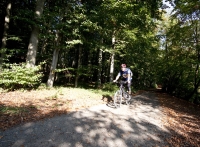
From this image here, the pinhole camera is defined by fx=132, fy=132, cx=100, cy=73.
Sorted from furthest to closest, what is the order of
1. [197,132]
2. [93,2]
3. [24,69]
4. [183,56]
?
[183,56] → [93,2] → [24,69] → [197,132]

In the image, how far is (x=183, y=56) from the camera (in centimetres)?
1375

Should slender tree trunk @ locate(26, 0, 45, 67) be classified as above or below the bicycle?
above

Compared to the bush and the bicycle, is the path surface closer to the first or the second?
the bicycle

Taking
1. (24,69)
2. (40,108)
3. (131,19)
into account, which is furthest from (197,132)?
(24,69)

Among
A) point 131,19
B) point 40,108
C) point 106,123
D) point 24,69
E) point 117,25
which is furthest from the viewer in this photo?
point 117,25

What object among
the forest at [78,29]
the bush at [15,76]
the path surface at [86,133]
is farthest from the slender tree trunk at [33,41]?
the path surface at [86,133]

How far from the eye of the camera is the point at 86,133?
157 inches

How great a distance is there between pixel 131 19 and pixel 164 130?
8860mm

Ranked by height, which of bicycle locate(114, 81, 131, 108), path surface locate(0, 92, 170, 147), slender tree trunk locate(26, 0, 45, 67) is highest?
slender tree trunk locate(26, 0, 45, 67)

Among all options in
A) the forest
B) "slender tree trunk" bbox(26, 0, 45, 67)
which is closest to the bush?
the forest

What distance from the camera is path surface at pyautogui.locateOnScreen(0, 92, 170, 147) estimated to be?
135 inches

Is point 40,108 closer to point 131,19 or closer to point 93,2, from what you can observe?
point 131,19

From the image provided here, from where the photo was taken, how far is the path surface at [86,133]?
11.2 ft

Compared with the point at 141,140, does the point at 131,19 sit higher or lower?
higher
